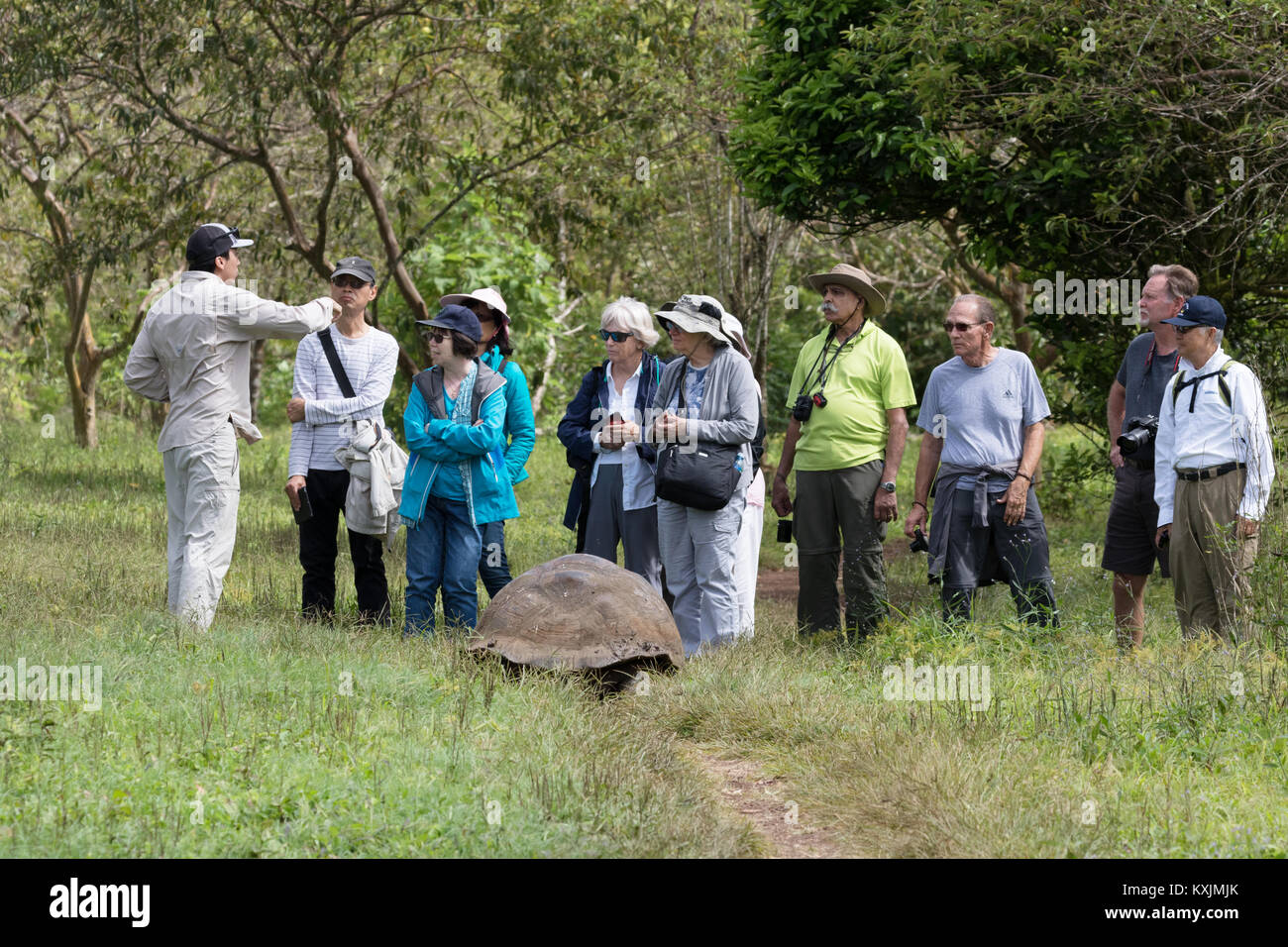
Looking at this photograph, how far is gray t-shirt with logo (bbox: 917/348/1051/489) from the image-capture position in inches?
259

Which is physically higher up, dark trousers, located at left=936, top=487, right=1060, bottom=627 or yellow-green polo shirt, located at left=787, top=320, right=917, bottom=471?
yellow-green polo shirt, located at left=787, top=320, right=917, bottom=471

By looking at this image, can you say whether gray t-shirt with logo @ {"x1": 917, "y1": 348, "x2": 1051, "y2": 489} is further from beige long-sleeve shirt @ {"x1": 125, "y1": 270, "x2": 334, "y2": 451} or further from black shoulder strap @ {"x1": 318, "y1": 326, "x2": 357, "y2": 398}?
beige long-sleeve shirt @ {"x1": 125, "y1": 270, "x2": 334, "y2": 451}

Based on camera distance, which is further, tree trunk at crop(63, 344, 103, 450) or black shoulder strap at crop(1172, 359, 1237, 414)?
tree trunk at crop(63, 344, 103, 450)

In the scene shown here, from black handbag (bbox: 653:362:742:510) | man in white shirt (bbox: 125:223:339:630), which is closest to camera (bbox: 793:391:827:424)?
black handbag (bbox: 653:362:742:510)

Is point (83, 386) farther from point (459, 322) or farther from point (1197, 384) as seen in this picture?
point (1197, 384)

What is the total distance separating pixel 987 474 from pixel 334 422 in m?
3.32

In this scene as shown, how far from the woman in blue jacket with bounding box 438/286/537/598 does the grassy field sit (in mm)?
851

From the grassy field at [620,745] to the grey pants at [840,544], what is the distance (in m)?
0.23

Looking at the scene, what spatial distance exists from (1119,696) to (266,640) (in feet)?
12.3

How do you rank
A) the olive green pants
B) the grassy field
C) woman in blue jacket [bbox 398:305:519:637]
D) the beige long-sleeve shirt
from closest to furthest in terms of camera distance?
the grassy field, the olive green pants, the beige long-sleeve shirt, woman in blue jacket [bbox 398:305:519:637]

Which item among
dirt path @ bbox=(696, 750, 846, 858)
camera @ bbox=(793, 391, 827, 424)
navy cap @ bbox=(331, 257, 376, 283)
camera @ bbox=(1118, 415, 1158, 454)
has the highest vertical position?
navy cap @ bbox=(331, 257, 376, 283)

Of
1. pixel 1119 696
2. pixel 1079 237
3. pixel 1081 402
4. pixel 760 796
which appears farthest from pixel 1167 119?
pixel 760 796

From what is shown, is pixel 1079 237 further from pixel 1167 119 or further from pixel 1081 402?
pixel 1081 402

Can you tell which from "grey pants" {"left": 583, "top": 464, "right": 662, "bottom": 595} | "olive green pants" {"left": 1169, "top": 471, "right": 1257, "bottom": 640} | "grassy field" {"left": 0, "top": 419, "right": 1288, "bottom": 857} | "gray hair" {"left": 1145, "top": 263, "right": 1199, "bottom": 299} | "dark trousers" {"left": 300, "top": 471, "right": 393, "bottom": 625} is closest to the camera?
"grassy field" {"left": 0, "top": 419, "right": 1288, "bottom": 857}
